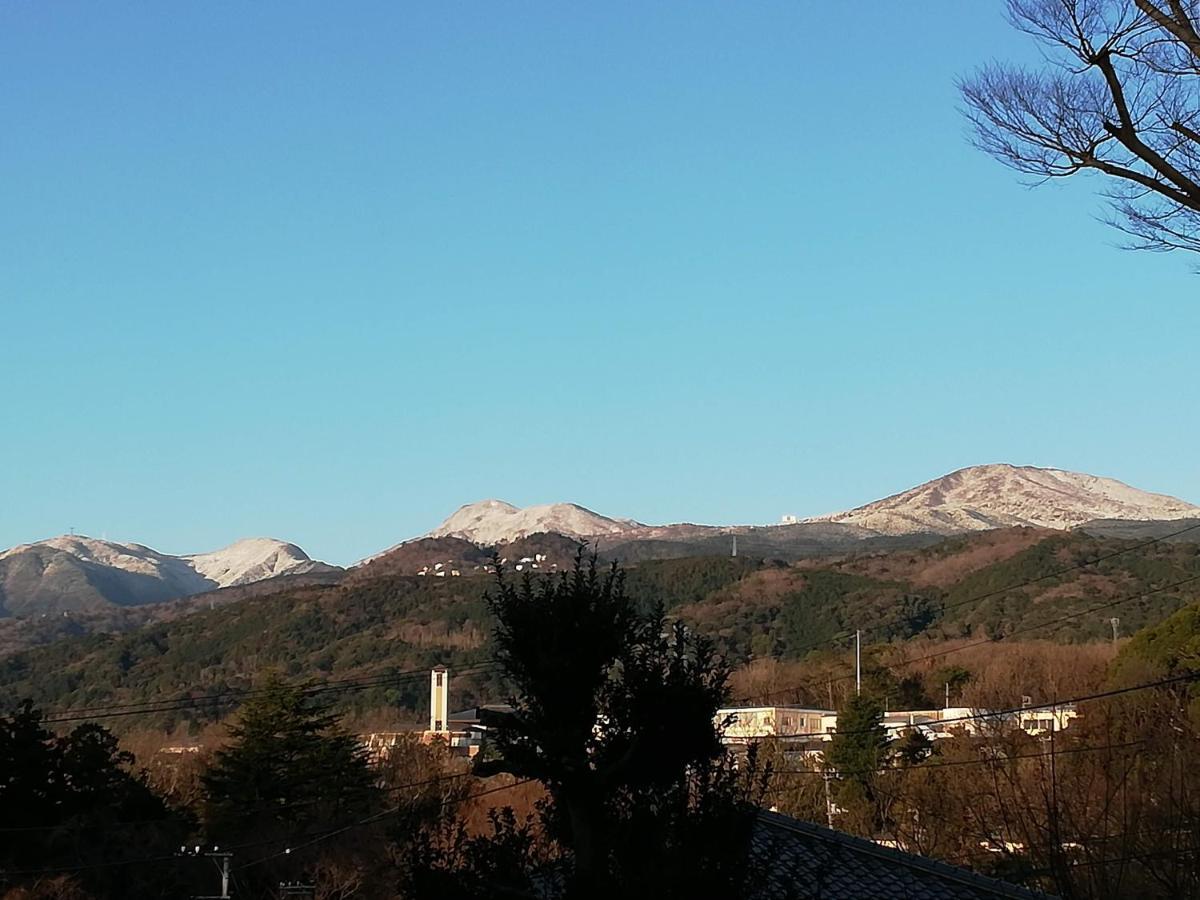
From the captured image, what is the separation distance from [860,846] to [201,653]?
101994 mm

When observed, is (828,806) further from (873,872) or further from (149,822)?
(873,872)

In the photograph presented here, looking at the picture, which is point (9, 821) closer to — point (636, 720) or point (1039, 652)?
point (636, 720)

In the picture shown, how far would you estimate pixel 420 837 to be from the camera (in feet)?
35.0

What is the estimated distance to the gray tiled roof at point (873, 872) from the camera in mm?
18578

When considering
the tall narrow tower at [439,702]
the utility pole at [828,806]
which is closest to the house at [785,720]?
the utility pole at [828,806]

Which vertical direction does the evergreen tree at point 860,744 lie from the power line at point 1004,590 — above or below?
below

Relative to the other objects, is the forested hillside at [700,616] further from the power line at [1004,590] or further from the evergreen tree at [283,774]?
the evergreen tree at [283,774]

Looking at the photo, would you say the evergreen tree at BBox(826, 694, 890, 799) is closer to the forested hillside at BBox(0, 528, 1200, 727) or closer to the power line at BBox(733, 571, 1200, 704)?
the power line at BBox(733, 571, 1200, 704)

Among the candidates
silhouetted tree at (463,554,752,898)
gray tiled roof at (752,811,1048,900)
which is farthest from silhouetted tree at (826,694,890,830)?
silhouetted tree at (463,554,752,898)

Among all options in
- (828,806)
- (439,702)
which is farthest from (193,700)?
(828,806)

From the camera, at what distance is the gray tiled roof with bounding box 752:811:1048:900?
731 inches

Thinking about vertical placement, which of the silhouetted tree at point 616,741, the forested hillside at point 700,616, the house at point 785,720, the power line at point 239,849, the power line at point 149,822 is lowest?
the power line at point 239,849

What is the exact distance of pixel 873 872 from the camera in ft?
64.0

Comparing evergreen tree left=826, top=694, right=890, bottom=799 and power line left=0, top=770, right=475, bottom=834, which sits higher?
evergreen tree left=826, top=694, right=890, bottom=799
